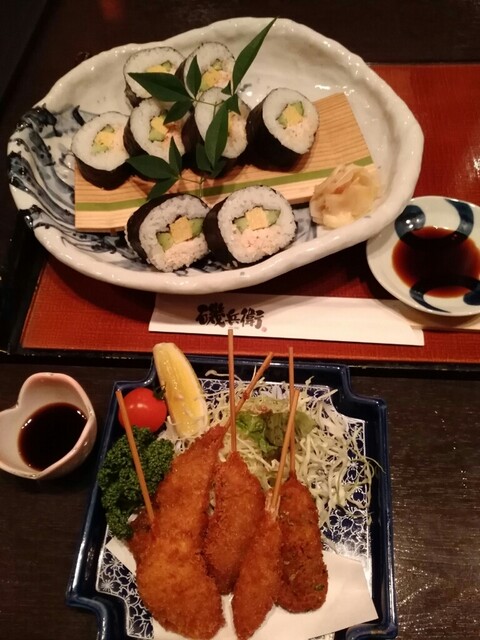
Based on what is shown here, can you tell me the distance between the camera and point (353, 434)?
1.82 m

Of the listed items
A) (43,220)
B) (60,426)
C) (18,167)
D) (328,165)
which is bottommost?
(60,426)

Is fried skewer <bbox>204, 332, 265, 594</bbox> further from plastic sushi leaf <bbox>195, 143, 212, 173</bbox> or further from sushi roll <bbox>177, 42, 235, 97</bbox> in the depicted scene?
sushi roll <bbox>177, 42, 235, 97</bbox>

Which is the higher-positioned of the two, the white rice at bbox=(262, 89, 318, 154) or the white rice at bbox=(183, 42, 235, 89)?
the white rice at bbox=(183, 42, 235, 89)

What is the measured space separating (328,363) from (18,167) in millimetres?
1547

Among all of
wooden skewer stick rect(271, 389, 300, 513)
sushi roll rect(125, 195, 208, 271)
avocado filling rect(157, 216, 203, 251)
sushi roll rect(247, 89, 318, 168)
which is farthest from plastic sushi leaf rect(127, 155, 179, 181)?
wooden skewer stick rect(271, 389, 300, 513)

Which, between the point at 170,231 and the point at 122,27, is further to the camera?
the point at 122,27

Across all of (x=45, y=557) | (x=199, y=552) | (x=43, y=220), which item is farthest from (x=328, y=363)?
(x=43, y=220)

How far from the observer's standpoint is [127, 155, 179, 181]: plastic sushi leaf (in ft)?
6.94

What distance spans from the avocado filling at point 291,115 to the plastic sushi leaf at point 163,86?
43cm

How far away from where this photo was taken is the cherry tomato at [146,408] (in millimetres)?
1757

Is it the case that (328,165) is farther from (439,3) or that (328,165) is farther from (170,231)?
(439,3)

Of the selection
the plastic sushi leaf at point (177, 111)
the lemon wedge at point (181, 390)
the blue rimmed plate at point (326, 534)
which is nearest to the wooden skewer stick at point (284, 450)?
the blue rimmed plate at point (326, 534)

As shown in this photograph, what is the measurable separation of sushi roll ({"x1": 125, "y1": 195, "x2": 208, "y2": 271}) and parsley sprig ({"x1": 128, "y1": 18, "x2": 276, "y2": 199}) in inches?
3.6

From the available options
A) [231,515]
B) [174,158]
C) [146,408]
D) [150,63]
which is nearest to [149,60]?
[150,63]
